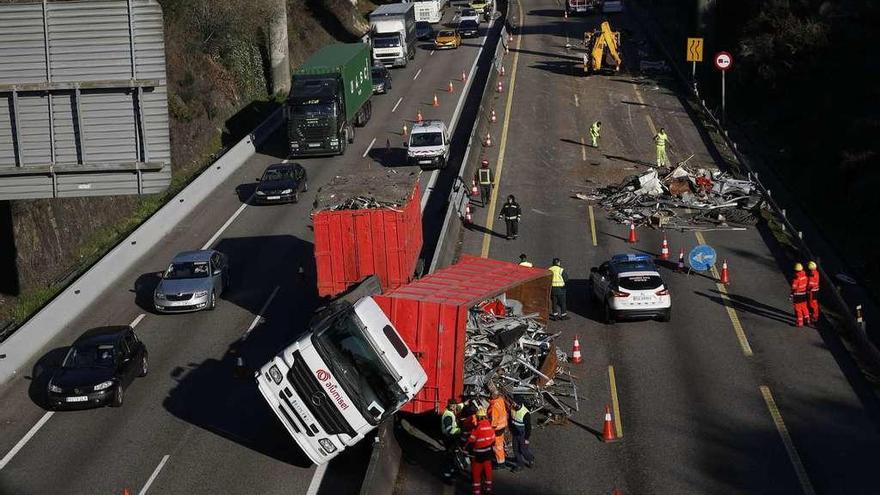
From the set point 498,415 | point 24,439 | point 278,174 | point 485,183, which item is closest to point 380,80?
point 278,174

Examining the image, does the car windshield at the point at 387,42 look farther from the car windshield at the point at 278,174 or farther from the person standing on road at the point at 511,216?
the person standing on road at the point at 511,216

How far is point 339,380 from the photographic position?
20.6 metres

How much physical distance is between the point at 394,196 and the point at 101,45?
8.10m

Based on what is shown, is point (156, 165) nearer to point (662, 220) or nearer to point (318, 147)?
point (662, 220)

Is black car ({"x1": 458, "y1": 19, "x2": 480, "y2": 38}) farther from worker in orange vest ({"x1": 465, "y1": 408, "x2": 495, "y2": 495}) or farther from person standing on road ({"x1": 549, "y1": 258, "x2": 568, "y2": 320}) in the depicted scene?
worker in orange vest ({"x1": 465, "y1": 408, "x2": 495, "y2": 495})

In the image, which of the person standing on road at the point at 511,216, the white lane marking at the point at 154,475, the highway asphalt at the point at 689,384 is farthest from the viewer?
the person standing on road at the point at 511,216

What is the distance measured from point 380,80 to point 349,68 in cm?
1233

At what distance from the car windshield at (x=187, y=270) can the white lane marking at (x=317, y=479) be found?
11.6 metres

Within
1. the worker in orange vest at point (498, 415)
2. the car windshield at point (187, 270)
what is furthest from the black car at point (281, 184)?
the worker in orange vest at point (498, 415)

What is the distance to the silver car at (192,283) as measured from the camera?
104ft

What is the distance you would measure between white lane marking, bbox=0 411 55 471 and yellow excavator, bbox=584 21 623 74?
42.4 m

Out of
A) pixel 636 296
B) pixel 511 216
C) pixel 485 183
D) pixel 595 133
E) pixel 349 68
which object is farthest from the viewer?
pixel 349 68

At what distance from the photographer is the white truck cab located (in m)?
45.1

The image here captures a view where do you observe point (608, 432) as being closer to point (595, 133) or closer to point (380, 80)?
point (595, 133)
